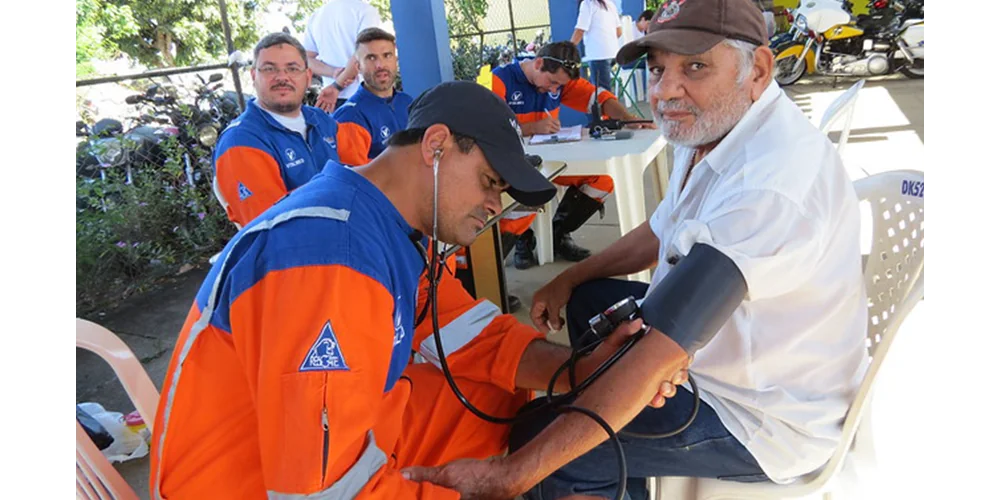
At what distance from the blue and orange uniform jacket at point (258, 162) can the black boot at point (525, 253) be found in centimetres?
142

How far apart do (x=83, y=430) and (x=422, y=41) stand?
13.0ft

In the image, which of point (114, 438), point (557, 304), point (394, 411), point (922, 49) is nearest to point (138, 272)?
point (114, 438)

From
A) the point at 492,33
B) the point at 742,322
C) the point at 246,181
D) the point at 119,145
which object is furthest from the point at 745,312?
the point at 492,33

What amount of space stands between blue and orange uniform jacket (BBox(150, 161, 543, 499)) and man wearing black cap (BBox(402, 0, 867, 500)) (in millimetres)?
292

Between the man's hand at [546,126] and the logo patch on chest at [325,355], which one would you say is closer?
the logo patch on chest at [325,355]

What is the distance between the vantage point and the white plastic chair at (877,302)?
125cm

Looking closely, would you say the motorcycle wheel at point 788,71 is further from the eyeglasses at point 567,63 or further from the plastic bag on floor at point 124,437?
the plastic bag on floor at point 124,437

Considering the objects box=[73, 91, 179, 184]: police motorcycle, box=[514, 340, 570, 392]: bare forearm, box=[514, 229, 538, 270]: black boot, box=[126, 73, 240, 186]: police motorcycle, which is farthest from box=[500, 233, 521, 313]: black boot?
box=[73, 91, 179, 184]: police motorcycle

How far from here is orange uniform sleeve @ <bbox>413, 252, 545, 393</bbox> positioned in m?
1.50

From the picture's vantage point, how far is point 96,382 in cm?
294

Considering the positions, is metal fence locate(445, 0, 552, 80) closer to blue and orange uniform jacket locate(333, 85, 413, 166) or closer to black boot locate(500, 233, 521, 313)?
blue and orange uniform jacket locate(333, 85, 413, 166)

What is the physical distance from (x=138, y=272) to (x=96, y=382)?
4.58 ft

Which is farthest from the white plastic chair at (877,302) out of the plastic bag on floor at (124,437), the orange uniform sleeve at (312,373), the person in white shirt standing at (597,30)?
the person in white shirt standing at (597,30)

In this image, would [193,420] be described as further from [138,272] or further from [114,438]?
[138,272]
